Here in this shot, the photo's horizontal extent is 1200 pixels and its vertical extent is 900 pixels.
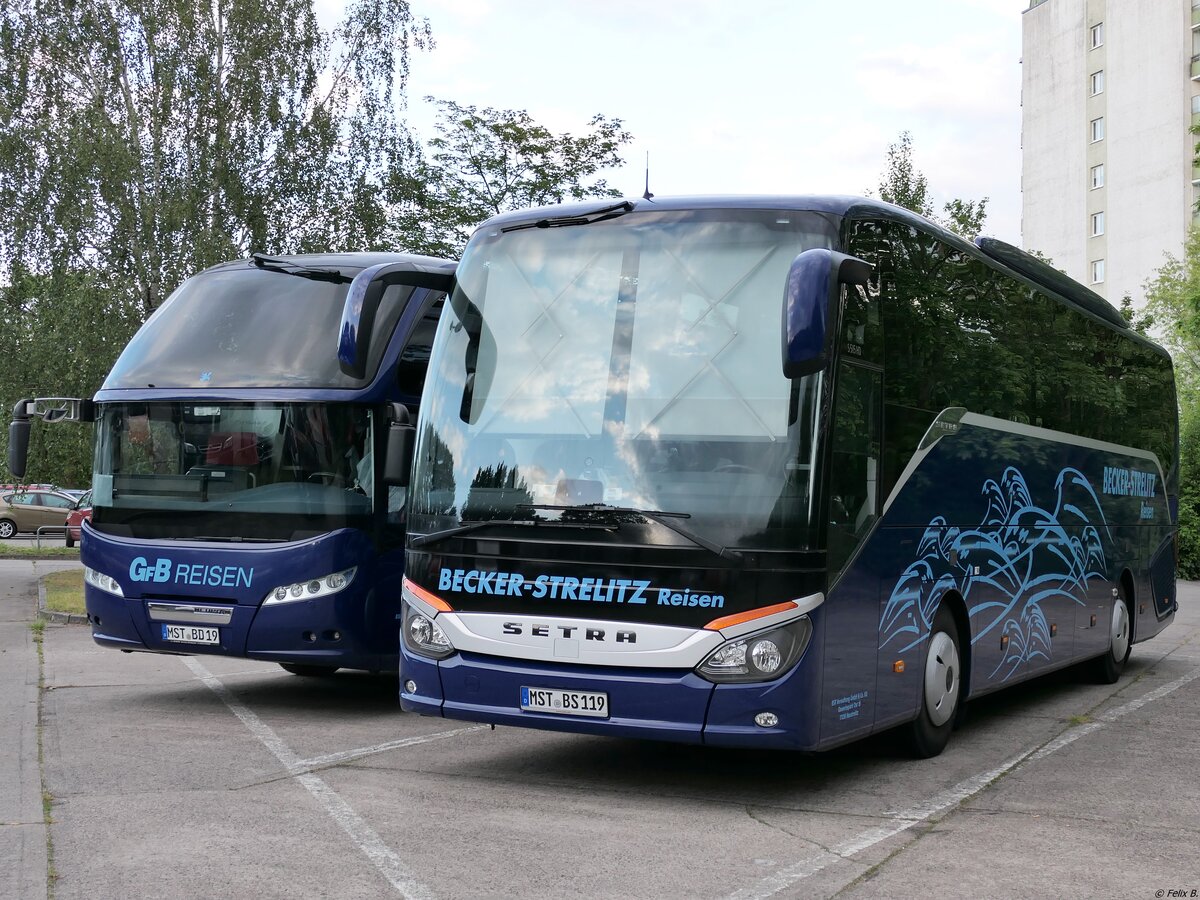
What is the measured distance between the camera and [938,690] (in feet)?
29.4

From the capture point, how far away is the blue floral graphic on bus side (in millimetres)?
8562

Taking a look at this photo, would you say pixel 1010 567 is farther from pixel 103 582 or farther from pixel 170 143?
pixel 170 143

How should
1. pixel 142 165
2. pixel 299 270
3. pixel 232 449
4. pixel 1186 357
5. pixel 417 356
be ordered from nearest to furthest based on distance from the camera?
pixel 232 449 < pixel 417 356 < pixel 299 270 < pixel 142 165 < pixel 1186 357

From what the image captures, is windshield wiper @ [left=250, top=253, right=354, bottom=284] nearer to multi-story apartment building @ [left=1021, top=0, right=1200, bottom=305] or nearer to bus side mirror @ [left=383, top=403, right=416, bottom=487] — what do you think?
bus side mirror @ [left=383, top=403, right=416, bottom=487]

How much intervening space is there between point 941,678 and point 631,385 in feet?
9.94

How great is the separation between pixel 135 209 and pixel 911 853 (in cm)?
2336

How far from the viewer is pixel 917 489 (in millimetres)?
8539

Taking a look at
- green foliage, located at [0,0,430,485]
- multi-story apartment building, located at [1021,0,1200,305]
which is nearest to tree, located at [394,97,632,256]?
green foliage, located at [0,0,430,485]

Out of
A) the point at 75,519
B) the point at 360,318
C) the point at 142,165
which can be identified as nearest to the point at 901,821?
the point at 360,318

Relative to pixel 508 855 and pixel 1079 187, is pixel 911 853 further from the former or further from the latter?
pixel 1079 187

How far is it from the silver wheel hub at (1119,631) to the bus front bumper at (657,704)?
7.27 m

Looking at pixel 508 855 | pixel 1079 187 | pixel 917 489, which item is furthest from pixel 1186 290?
pixel 508 855

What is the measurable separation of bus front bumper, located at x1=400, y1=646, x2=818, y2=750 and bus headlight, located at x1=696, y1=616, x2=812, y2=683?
4 cm

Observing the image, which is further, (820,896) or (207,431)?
(207,431)
